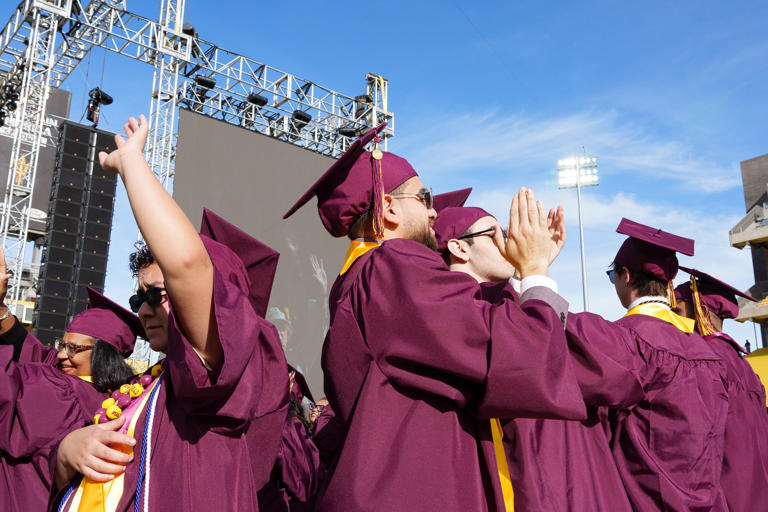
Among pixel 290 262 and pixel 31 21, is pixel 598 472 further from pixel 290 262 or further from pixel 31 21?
pixel 31 21

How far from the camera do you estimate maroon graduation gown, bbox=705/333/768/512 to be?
3.59 m

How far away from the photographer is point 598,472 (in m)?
2.47

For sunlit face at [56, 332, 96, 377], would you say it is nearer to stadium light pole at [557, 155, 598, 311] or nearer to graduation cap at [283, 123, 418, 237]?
graduation cap at [283, 123, 418, 237]

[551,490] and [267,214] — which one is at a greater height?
[267,214]

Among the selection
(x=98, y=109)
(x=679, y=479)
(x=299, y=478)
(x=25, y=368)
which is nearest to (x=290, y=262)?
(x=98, y=109)

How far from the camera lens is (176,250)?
5.09ft

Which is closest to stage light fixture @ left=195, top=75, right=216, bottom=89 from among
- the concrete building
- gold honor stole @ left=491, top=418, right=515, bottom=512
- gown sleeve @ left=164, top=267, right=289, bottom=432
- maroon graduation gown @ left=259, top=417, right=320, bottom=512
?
maroon graduation gown @ left=259, top=417, right=320, bottom=512

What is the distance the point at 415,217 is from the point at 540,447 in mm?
903

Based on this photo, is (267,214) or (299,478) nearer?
(299,478)

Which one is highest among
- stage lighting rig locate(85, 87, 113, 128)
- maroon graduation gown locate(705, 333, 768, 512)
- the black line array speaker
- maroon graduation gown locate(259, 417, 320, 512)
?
stage lighting rig locate(85, 87, 113, 128)

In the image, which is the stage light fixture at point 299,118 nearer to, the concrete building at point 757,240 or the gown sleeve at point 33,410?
the gown sleeve at point 33,410

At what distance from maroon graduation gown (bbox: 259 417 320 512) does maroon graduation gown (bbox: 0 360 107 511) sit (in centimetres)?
175

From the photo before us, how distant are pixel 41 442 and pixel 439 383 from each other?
8.21ft

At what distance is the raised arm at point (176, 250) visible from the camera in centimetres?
155
